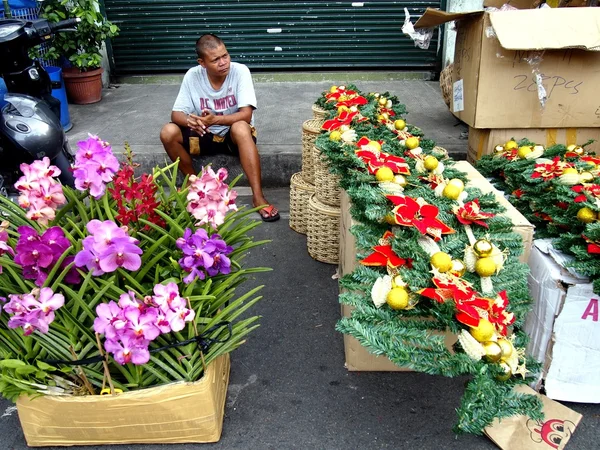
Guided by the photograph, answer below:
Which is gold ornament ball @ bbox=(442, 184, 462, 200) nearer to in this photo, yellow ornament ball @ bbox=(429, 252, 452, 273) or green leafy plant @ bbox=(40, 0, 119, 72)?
yellow ornament ball @ bbox=(429, 252, 452, 273)

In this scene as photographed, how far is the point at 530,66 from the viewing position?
2.52 meters

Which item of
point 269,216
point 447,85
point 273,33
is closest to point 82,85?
point 273,33

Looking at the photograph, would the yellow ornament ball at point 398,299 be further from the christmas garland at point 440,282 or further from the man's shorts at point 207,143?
the man's shorts at point 207,143

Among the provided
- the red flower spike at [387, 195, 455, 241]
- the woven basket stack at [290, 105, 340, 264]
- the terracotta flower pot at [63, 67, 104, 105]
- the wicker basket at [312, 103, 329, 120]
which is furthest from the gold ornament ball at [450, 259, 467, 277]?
the terracotta flower pot at [63, 67, 104, 105]

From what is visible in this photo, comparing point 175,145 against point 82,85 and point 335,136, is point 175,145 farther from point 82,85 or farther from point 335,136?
point 82,85

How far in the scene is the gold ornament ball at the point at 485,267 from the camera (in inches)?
58.9

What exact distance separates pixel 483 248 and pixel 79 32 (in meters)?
4.86

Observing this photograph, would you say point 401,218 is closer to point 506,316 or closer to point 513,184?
Result: point 506,316

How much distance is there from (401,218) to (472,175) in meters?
0.83

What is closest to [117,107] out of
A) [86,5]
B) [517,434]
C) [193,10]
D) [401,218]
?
[86,5]

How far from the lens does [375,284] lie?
1512mm

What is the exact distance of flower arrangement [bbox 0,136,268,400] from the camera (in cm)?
146

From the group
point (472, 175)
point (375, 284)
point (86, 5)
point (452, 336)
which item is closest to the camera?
point (375, 284)

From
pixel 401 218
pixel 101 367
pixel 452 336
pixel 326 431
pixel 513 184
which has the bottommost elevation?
pixel 326 431
